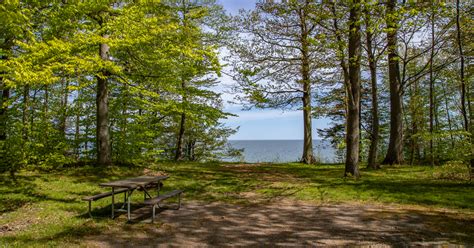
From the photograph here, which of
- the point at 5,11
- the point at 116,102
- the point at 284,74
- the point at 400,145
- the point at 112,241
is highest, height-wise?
the point at 284,74

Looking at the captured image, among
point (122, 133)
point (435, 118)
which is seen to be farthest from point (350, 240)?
point (435, 118)

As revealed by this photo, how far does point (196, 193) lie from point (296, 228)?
4.23 meters

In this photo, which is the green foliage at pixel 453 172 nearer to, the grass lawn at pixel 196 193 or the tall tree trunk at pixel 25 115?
the grass lawn at pixel 196 193

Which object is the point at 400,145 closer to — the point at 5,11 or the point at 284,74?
the point at 284,74

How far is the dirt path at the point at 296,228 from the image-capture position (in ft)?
17.0

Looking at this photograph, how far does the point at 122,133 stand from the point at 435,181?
1240 cm

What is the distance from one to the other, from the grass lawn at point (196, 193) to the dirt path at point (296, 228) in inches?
23.0

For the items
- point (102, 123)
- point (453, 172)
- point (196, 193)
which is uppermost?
point (102, 123)

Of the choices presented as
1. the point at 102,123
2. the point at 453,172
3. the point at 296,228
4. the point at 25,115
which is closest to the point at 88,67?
the point at 102,123

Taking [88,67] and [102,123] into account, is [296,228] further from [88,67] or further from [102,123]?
[102,123]

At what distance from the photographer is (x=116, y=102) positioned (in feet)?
45.1

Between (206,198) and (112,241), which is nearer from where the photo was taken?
(112,241)

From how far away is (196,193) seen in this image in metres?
9.47

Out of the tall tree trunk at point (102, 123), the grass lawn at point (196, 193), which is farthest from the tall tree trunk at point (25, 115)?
the tall tree trunk at point (102, 123)
